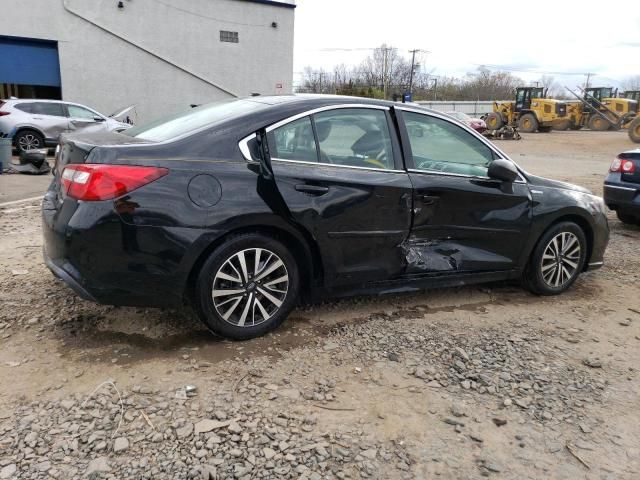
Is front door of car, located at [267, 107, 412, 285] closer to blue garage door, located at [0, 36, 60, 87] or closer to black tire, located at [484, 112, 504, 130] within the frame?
blue garage door, located at [0, 36, 60, 87]

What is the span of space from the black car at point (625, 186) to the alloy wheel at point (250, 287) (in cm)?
569

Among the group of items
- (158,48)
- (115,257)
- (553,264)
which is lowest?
(553,264)

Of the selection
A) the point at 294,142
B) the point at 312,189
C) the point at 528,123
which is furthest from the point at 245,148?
the point at 528,123

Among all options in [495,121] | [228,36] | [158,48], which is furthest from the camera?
[495,121]

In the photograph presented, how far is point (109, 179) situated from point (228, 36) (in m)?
22.4

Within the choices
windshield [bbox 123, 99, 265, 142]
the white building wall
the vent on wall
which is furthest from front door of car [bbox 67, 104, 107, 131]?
windshield [bbox 123, 99, 265, 142]

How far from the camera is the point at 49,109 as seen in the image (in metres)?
14.5

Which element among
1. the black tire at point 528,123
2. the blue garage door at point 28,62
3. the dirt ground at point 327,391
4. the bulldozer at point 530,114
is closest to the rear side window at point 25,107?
the blue garage door at point 28,62

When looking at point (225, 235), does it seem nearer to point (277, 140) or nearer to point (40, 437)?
point (277, 140)

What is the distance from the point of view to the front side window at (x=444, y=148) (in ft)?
13.0

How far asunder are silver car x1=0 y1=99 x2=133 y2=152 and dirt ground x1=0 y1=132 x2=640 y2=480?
37.3ft

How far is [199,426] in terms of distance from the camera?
260 centimetres

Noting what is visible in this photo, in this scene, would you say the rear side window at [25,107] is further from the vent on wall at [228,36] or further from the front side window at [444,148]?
the front side window at [444,148]

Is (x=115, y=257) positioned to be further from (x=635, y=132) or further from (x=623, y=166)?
(x=635, y=132)
